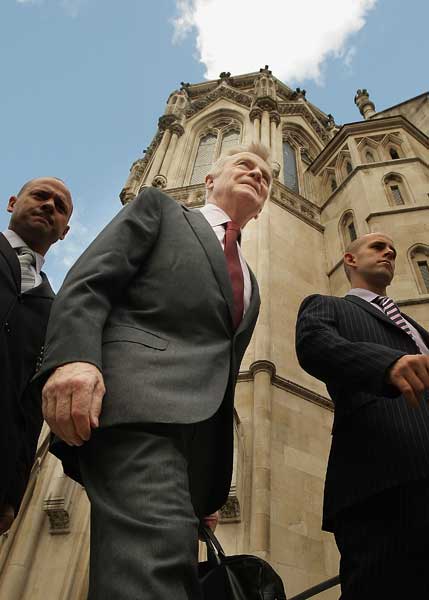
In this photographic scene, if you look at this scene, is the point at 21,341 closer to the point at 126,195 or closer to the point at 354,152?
the point at 126,195

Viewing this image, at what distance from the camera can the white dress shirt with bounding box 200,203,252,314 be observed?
Answer: 253 cm

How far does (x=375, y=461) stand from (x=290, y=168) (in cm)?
1732

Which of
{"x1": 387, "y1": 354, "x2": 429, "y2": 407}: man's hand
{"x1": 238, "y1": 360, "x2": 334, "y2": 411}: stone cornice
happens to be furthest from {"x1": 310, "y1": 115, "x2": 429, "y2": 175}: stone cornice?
{"x1": 387, "y1": 354, "x2": 429, "y2": 407}: man's hand

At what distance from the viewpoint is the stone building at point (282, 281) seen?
634cm

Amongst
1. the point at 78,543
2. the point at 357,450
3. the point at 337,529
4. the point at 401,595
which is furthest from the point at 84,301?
the point at 78,543

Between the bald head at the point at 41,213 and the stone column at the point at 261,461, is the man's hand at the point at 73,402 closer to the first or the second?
the bald head at the point at 41,213

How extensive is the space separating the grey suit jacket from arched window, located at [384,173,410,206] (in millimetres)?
11586

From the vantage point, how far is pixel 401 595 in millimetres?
2148

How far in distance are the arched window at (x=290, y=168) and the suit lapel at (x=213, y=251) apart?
15.0 metres

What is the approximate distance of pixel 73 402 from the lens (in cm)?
156

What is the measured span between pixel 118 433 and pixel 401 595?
1426 millimetres

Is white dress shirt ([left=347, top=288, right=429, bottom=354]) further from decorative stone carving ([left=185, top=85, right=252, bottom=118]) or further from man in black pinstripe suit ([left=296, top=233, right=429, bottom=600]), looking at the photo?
decorative stone carving ([left=185, top=85, right=252, bottom=118])

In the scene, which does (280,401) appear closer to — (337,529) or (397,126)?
(337,529)

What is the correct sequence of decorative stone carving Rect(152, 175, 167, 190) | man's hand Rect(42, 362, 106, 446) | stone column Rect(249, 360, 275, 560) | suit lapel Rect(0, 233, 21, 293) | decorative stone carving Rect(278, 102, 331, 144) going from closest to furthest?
1. man's hand Rect(42, 362, 106, 446)
2. suit lapel Rect(0, 233, 21, 293)
3. stone column Rect(249, 360, 275, 560)
4. decorative stone carving Rect(152, 175, 167, 190)
5. decorative stone carving Rect(278, 102, 331, 144)
